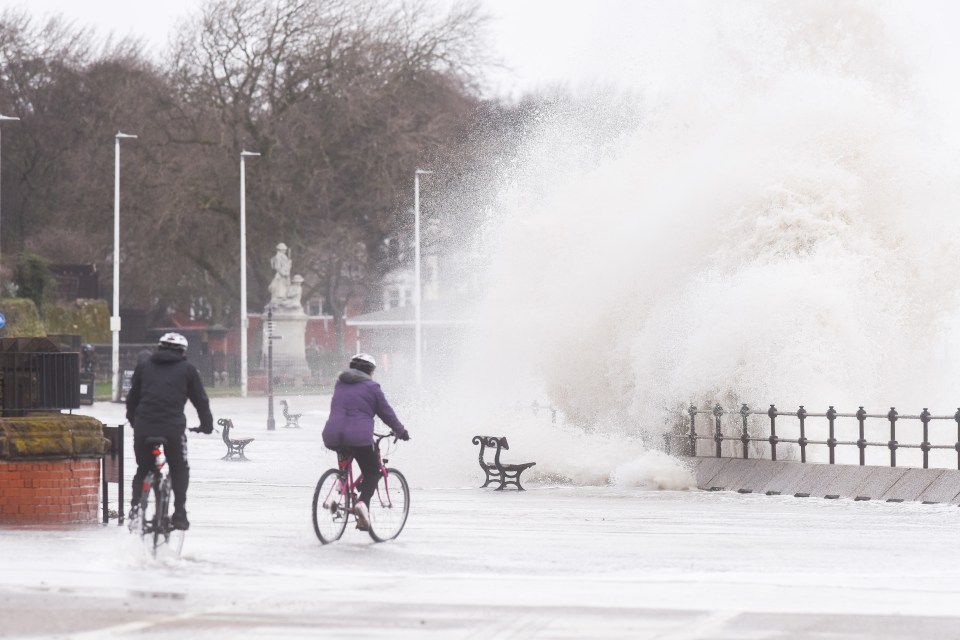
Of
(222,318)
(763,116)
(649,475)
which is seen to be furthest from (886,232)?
(222,318)

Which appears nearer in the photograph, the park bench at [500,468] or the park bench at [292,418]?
the park bench at [500,468]

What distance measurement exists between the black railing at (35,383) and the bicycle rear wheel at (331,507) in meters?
2.55

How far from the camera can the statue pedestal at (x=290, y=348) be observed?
223ft

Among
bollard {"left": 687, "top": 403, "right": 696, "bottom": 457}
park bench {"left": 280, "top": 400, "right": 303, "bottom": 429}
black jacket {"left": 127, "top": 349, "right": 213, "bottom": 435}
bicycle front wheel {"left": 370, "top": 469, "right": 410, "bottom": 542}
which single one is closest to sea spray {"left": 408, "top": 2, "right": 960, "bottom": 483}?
bollard {"left": 687, "top": 403, "right": 696, "bottom": 457}

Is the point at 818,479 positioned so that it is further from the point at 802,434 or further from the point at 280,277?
the point at 280,277

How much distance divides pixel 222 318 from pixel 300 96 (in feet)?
66.3

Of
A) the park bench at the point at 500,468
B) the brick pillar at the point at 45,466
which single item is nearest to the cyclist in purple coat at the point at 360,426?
the brick pillar at the point at 45,466

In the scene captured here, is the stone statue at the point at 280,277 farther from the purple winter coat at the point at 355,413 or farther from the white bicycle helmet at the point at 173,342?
the white bicycle helmet at the point at 173,342

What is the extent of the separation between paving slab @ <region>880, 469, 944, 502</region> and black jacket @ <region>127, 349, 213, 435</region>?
9153 mm

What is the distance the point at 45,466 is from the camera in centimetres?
1496

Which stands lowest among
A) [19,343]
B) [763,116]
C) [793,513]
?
[793,513]

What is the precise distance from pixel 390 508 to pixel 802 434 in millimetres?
8079

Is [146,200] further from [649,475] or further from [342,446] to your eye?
[342,446]

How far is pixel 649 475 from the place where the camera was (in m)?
23.5
